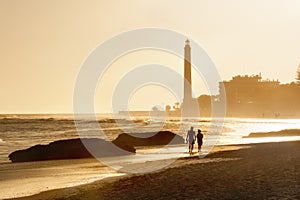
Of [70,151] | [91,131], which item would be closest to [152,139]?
[70,151]

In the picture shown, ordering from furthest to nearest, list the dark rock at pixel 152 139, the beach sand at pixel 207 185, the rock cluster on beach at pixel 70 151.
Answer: the dark rock at pixel 152 139 < the rock cluster on beach at pixel 70 151 < the beach sand at pixel 207 185

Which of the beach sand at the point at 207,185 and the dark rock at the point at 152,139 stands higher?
the dark rock at the point at 152,139

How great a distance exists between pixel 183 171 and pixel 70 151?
19245 millimetres

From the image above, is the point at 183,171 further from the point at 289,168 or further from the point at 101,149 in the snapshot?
the point at 101,149

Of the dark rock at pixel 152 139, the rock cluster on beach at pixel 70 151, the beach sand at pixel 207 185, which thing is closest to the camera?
the beach sand at pixel 207 185

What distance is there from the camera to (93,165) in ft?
104

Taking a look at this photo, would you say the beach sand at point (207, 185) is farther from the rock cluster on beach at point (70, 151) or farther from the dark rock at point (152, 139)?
the dark rock at point (152, 139)

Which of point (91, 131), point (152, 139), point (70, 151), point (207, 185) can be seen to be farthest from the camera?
point (91, 131)

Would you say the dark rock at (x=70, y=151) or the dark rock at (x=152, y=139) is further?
the dark rock at (x=152, y=139)

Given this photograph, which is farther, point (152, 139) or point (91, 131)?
point (91, 131)

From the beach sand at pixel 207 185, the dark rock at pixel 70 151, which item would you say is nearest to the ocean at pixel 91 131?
the dark rock at pixel 70 151

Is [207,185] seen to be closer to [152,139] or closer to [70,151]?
[70,151]

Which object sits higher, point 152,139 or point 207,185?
point 152,139

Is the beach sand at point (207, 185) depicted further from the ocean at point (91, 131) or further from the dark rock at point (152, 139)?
the dark rock at point (152, 139)
